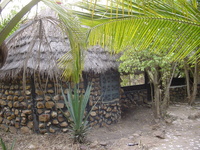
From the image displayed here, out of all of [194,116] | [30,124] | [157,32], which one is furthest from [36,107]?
[194,116]

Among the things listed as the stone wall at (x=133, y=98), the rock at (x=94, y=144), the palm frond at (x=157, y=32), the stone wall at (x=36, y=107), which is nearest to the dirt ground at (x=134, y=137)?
the rock at (x=94, y=144)

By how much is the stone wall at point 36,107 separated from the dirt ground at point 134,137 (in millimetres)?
220

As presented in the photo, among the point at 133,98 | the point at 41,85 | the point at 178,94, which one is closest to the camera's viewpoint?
the point at 41,85

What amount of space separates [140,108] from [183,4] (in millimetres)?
6397

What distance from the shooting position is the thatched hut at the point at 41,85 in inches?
175

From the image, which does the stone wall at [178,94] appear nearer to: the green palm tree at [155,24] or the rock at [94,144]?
the rock at [94,144]

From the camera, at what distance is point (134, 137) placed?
4.52 meters

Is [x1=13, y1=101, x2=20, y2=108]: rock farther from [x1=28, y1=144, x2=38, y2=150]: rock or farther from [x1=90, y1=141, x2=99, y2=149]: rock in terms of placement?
[x1=90, y1=141, x2=99, y2=149]: rock

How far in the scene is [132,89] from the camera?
8203mm

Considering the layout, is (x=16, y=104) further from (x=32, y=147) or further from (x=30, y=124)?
(x=32, y=147)

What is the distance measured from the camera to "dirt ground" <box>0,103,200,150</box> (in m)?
3.91

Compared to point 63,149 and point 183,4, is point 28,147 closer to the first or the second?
point 63,149

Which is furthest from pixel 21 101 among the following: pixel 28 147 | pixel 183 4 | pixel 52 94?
pixel 183 4

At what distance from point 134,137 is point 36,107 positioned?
2.37m
